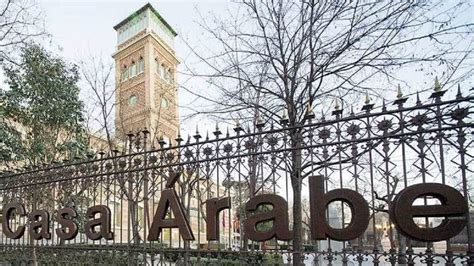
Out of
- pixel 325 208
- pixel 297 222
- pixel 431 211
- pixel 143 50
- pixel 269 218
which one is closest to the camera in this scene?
pixel 431 211

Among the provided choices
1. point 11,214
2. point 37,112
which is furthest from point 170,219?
point 37,112

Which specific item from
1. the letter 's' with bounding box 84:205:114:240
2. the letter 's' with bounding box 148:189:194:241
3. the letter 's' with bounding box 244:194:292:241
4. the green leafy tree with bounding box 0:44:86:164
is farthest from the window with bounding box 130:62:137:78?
the letter 's' with bounding box 244:194:292:241

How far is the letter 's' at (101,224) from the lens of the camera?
554 cm

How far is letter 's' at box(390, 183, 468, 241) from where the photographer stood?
341 cm

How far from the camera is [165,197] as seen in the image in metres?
5.07

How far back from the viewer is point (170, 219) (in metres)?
4.98

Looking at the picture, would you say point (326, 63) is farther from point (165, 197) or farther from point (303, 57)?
point (165, 197)

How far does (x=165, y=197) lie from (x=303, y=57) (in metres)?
3.54

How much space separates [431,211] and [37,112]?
10.0 metres

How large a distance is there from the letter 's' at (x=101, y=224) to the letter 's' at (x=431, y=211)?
12.4ft

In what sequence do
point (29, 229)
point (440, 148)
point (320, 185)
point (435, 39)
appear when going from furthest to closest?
point (29, 229) → point (435, 39) → point (320, 185) → point (440, 148)

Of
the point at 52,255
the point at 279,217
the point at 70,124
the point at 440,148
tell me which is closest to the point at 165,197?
the point at 279,217

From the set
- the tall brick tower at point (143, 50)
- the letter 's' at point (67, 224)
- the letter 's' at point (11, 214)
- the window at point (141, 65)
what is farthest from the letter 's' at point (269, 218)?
the window at point (141, 65)

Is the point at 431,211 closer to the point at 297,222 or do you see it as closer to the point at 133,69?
the point at 297,222
